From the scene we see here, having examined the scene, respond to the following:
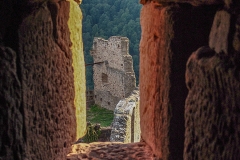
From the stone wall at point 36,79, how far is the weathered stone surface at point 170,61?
0.37 metres

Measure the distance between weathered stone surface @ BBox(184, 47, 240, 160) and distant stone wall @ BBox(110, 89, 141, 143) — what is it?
688 cm

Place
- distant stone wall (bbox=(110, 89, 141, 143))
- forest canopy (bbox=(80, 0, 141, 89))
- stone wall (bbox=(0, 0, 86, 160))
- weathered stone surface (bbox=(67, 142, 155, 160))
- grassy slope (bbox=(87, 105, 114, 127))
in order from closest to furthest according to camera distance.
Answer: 1. stone wall (bbox=(0, 0, 86, 160))
2. weathered stone surface (bbox=(67, 142, 155, 160))
3. distant stone wall (bbox=(110, 89, 141, 143))
4. grassy slope (bbox=(87, 105, 114, 127))
5. forest canopy (bbox=(80, 0, 141, 89))

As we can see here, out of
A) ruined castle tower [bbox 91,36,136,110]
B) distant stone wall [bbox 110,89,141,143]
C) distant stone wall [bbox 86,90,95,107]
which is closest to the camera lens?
distant stone wall [bbox 110,89,141,143]

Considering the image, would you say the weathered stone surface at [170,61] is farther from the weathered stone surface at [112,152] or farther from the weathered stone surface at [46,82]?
the weathered stone surface at [46,82]

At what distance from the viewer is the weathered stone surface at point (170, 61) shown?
1.44m

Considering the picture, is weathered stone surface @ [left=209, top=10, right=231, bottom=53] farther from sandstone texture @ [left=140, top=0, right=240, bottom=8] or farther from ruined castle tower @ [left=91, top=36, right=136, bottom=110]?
ruined castle tower @ [left=91, top=36, right=136, bottom=110]

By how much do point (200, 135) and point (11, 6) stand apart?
73 centimetres

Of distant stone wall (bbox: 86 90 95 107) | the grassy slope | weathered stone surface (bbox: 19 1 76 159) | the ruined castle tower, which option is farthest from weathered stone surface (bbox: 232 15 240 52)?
distant stone wall (bbox: 86 90 95 107)

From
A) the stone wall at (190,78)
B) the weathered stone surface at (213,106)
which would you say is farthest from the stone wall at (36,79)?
the weathered stone surface at (213,106)

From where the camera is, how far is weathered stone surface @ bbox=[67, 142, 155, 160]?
1.84 meters

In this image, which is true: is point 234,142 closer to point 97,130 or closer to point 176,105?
point 176,105

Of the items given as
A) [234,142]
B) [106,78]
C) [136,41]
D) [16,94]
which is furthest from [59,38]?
[136,41]

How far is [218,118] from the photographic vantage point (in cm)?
115

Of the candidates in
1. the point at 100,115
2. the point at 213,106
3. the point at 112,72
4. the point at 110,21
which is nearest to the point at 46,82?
the point at 213,106
